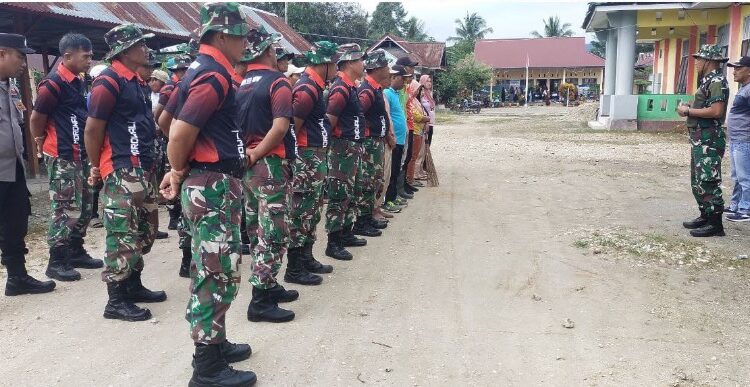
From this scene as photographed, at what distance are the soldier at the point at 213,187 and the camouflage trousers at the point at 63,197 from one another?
2527 millimetres

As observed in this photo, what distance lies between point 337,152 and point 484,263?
1755 mm

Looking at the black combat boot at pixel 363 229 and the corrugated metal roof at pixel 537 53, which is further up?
the corrugated metal roof at pixel 537 53

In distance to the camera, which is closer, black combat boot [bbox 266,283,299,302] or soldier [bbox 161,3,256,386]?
soldier [bbox 161,3,256,386]

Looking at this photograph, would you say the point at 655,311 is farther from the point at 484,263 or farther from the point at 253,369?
the point at 253,369

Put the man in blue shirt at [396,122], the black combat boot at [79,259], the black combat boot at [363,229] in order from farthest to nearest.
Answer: the man in blue shirt at [396,122]
the black combat boot at [363,229]
the black combat boot at [79,259]

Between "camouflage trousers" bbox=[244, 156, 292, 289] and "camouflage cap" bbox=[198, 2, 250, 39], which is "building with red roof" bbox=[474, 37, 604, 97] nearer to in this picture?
"camouflage trousers" bbox=[244, 156, 292, 289]

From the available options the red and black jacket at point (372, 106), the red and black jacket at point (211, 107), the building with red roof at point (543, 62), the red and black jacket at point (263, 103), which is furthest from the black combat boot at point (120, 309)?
the building with red roof at point (543, 62)

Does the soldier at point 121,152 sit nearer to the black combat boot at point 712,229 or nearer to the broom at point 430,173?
the black combat boot at point 712,229

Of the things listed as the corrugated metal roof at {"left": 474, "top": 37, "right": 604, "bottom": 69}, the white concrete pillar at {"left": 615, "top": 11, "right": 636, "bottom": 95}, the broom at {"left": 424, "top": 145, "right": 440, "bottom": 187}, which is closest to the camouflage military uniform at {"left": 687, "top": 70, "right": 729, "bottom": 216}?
the broom at {"left": 424, "top": 145, "right": 440, "bottom": 187}

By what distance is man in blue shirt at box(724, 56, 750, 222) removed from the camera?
6387 mm

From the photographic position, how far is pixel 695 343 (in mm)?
3812

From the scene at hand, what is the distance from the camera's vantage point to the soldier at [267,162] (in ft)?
13.5

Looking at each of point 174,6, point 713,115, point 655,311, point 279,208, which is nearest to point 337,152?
point 279,208

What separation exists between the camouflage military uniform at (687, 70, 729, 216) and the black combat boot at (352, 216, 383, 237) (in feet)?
11.5
